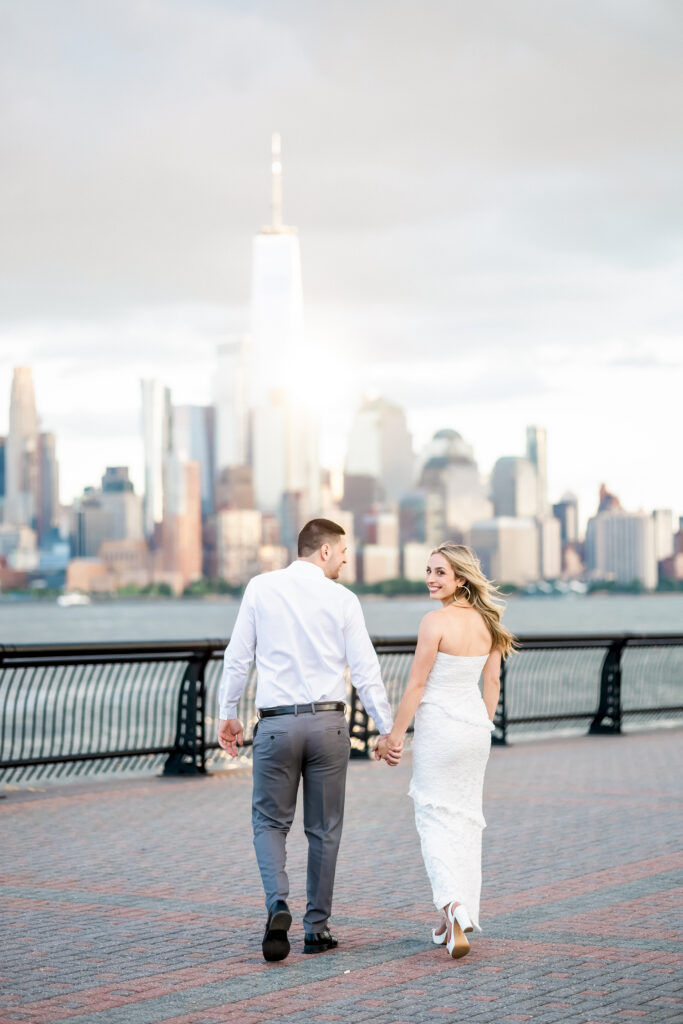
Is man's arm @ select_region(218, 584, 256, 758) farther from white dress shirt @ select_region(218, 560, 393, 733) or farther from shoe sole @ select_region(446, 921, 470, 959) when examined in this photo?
shoe sole @ select_region(446, 921, 470, 959)

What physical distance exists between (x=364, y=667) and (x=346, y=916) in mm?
1495

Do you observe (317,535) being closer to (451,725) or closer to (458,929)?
(451,725)

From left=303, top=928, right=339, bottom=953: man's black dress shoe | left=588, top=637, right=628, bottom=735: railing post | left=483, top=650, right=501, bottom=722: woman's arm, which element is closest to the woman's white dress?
left=483, top=650, right=501, bottom=722: woman's arm

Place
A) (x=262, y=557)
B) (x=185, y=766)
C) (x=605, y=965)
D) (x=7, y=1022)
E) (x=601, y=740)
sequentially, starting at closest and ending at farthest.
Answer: (x=7, y=1022) → (x=605, y=965) → (x=185, y=766) → (x=601, y=740) → (x=262, y=557)

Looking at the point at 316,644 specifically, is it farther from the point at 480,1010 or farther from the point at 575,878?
the point at 575,878

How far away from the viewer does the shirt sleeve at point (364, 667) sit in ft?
22.1

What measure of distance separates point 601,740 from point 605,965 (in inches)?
457

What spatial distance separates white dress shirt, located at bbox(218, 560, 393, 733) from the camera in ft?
22.1

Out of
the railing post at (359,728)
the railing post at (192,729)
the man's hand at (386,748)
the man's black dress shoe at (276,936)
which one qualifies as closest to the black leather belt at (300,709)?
the man's hand at (386,748)

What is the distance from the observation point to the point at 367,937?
275 inches

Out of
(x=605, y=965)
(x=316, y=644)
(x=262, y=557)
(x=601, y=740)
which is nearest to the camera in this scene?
(x=605, y=965)

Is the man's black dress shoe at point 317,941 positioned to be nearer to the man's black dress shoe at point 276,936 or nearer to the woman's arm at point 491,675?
the man's black dress shoe at point 276,936

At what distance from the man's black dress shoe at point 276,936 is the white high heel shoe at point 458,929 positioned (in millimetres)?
702

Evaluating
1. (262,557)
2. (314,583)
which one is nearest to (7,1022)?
(314,583)
